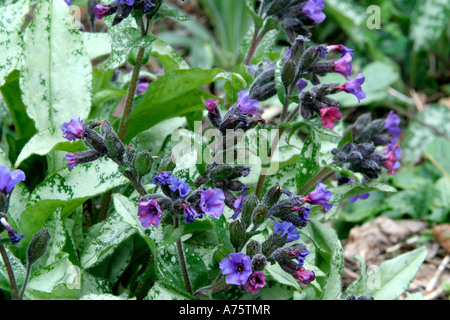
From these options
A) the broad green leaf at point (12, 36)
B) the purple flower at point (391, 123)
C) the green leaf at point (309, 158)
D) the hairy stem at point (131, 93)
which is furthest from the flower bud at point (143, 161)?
the purple flower at point (391, 123)

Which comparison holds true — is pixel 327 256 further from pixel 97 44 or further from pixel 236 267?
pixel 97 44

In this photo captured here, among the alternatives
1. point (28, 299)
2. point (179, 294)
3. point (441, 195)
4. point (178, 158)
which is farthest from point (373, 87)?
point (28, 299)

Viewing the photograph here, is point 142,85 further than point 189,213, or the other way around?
point 142,85

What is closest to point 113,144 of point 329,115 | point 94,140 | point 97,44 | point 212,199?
point 94,140

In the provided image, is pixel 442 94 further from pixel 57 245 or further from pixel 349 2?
pixel 57 245

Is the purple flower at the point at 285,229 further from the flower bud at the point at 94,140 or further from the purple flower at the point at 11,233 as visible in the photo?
the purple flower at the point at 11,233

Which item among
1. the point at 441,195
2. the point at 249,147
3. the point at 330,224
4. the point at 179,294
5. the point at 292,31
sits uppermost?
the point at 292,31
